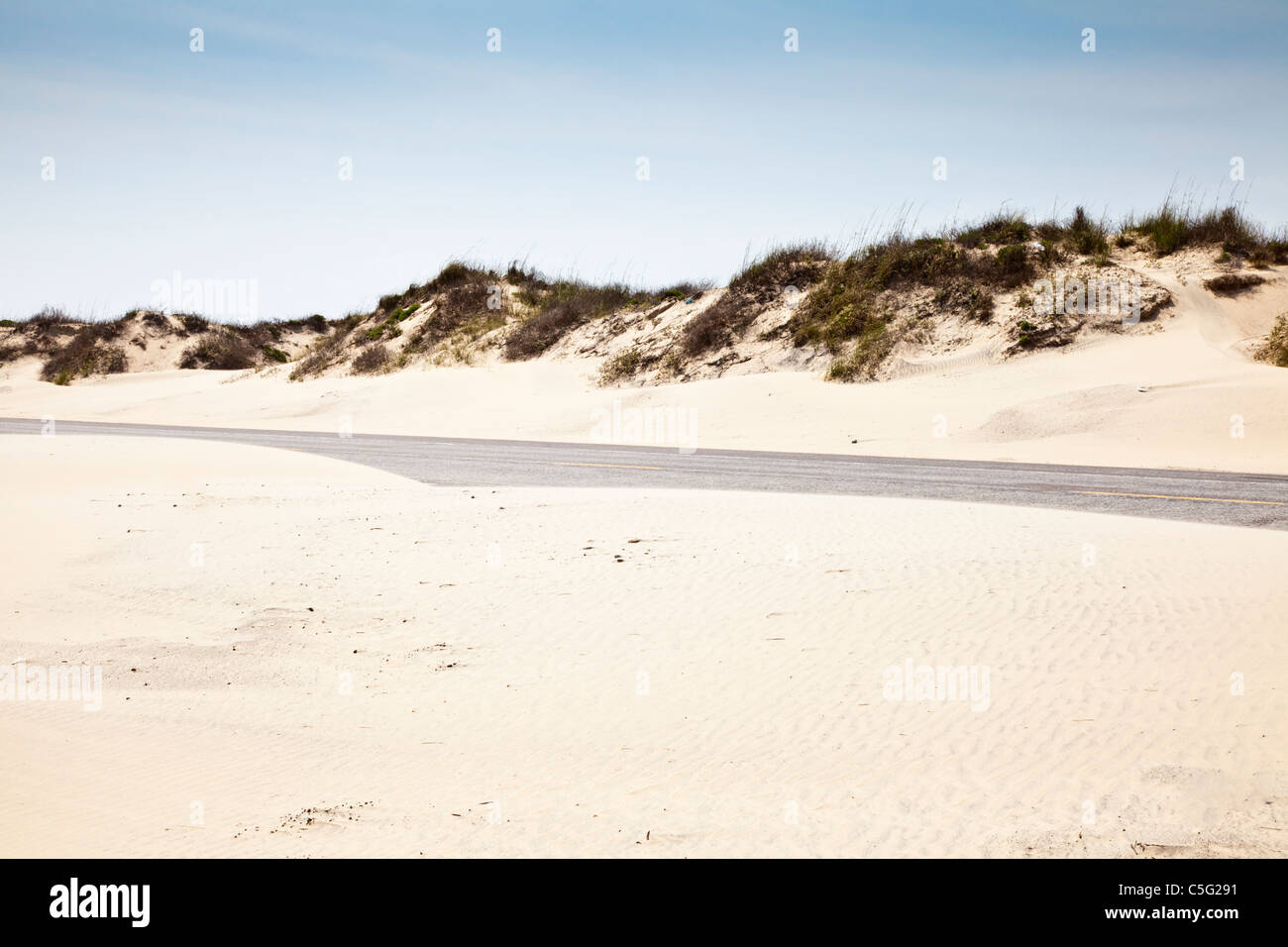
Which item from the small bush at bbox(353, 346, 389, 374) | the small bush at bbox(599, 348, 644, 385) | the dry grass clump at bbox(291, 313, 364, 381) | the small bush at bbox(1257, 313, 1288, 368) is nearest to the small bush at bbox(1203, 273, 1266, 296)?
the small bush at bbox(1257, 313, 1288, 368)

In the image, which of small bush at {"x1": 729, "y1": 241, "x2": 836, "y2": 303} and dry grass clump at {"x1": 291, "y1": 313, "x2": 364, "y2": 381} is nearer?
small bush at {"x1": 729, "y1": 241, "x2": 836, "y2": 303}

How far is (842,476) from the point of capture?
15.8 meters

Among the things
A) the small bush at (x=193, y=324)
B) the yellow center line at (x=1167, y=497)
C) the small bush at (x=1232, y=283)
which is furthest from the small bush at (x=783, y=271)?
the small bush at (x=193, y=324)

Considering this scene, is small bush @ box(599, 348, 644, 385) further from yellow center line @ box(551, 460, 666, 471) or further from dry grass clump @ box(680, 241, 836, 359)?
yellow center line @ box(551, 460, 666, 471)

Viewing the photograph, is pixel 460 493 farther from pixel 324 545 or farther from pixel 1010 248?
pixel 1010 248

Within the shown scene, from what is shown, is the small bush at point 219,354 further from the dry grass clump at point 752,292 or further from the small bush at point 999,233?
the small bush at point 999,233

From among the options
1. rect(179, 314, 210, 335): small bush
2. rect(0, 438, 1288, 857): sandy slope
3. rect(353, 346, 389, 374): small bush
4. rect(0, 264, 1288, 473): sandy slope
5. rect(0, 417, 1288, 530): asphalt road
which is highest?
rect(179, 314, 210, 335): small bush

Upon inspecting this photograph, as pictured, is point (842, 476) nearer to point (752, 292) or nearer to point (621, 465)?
point (621, 465)

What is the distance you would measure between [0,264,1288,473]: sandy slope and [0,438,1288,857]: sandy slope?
11.1m

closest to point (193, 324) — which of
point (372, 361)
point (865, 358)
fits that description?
point (372, 361)

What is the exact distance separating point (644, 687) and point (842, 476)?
10567 millimetres

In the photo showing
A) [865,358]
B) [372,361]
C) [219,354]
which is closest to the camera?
[865,358]

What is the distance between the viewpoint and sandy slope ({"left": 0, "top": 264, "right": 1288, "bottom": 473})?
65.9ft
